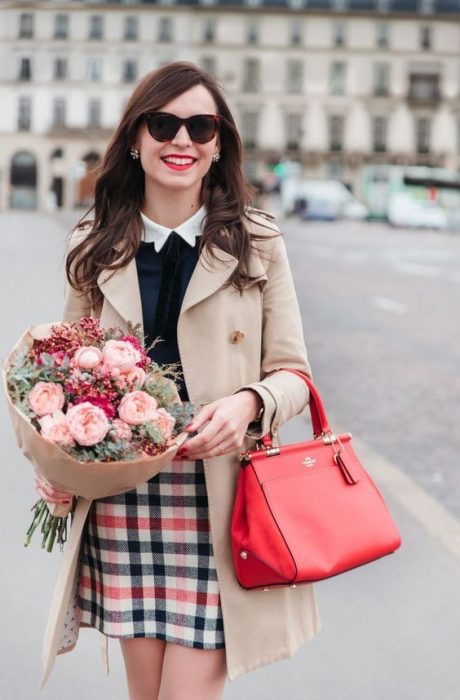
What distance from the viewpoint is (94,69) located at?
82.4m

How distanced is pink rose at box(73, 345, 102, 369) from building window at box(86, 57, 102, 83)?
3255 inches

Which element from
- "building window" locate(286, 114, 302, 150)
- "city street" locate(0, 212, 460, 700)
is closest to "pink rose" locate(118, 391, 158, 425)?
"city street" locate(0, 212, 460, 700)

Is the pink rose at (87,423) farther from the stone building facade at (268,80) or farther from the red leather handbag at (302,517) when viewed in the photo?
the stone building facade at (268,80)

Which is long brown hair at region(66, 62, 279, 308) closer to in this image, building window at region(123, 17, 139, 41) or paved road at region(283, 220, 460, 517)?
paved road at region(283, 220, 460, 517)

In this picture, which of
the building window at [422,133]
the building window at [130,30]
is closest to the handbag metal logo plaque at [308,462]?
the building window at [422,133]

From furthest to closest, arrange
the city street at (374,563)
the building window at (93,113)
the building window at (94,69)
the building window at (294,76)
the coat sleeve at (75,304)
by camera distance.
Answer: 1. the building window at (94,69)
2. the building window at (93,113)
3. the building window at (294,76)
4. the city street at (374,563)
5. the coat sleeve at (75,304)

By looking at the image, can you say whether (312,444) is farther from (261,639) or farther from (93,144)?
(93,144)

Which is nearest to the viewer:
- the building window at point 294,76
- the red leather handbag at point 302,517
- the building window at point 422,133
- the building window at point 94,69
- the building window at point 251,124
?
the red leather handbag at point 302,517

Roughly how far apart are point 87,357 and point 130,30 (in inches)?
3335

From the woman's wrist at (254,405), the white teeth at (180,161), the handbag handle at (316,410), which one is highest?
the white teeth at (180,161)

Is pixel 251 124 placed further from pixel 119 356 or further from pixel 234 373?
pixel 119 356

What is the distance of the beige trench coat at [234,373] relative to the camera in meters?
2.20

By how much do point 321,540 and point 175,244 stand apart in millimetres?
653

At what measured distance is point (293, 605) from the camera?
2.31 metres
